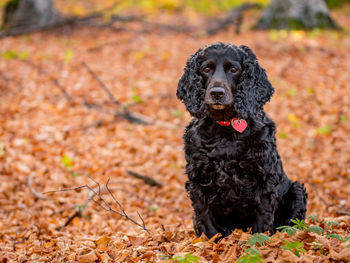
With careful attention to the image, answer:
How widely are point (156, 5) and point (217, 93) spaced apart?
1400cm

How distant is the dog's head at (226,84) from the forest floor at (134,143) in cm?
121

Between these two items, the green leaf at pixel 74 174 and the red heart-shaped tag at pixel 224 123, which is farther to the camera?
the green leaf at pixel 74 174

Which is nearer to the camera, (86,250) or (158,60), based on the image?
(86,250)

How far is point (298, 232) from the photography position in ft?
10.7

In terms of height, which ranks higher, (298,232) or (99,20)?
(99,20)

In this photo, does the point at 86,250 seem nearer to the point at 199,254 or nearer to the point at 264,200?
the point at 199,254

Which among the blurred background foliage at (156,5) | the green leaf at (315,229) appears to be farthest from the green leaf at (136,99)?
the blurred background foliage at (156,5)

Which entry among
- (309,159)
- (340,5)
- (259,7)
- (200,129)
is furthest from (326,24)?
(200,129)

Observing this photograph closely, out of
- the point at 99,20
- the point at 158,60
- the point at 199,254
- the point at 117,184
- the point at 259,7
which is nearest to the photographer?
the point at 199,254

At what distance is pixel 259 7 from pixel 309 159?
1082 centimetres

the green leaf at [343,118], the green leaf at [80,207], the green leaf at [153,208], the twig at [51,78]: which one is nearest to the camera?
the green leaf at [80,207]

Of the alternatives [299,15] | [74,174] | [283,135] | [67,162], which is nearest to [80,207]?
[74,174]

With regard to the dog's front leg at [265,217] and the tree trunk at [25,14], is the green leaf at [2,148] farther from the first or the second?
the tree trunk at [25,14]

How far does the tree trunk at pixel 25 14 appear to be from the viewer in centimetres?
1251
